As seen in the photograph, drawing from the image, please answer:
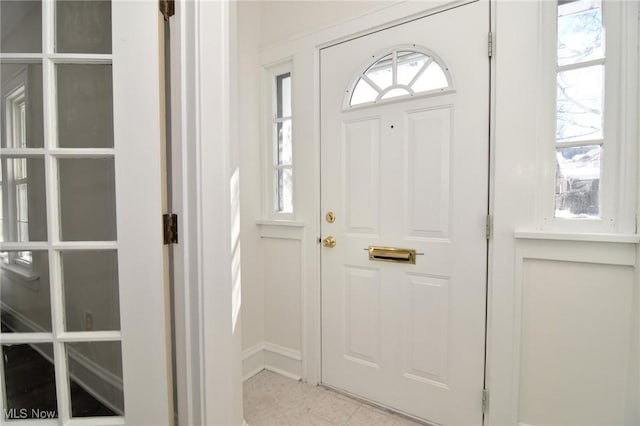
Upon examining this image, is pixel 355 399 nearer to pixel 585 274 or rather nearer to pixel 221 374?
pixel 221 374

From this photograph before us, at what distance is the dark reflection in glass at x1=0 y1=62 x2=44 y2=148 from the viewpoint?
950mm

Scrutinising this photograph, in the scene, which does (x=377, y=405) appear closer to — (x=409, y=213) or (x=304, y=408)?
(x=304, y=408)

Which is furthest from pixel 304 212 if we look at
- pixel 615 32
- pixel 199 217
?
pixel 615 32

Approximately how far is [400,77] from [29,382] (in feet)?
6.79

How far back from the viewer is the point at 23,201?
977 mm

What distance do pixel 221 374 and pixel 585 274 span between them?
5.03ft

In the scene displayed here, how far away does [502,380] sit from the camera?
136cm

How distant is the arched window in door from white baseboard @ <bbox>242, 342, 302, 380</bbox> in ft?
5.66

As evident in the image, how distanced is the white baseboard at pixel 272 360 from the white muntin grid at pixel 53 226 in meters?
1.13

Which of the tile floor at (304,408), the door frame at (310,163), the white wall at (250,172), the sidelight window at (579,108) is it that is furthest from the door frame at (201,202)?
the sidelight window at (579,108)

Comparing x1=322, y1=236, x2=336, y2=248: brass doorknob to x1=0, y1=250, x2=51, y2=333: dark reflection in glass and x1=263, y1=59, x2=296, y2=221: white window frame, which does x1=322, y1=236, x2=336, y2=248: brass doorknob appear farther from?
x1=0, y1=250, x2=51, y2=333: dark reflection in glass

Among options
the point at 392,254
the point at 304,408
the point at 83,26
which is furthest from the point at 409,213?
the point at 83,26

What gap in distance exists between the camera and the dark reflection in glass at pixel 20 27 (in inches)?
37.3

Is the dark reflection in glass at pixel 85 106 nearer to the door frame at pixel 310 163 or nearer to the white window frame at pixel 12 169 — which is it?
the white window frame at pixel 12 169
